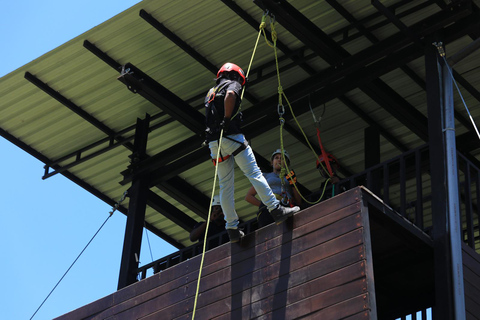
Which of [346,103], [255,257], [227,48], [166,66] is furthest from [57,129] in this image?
[255,257]

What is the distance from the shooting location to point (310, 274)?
1084cm

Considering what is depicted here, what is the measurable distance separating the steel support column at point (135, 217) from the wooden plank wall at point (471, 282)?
575 centimetres

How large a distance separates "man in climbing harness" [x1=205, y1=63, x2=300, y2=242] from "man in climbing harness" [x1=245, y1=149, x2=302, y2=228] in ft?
1.94

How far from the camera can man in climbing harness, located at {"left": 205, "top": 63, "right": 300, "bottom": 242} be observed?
38.2ft

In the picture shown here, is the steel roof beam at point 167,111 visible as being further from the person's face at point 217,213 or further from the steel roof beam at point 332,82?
the person's face at point 217,213

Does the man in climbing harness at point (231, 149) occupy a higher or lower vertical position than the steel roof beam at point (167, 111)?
lower

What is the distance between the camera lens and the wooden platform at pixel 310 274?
10.5 m

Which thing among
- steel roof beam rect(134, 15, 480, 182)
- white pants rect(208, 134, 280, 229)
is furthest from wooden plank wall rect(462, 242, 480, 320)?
steel roof beam rect(134, 15, 480, 182)

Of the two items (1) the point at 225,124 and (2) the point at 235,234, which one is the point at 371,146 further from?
(1) the point at 225,124

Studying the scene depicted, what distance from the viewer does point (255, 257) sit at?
11.7 meters

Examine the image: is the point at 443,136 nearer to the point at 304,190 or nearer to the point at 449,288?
the point at 449,288

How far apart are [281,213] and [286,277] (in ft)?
2.90

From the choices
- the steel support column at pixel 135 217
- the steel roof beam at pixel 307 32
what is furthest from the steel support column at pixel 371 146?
the steel support column at pixel 135 217

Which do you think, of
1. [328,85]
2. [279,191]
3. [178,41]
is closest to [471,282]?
[279,191]
